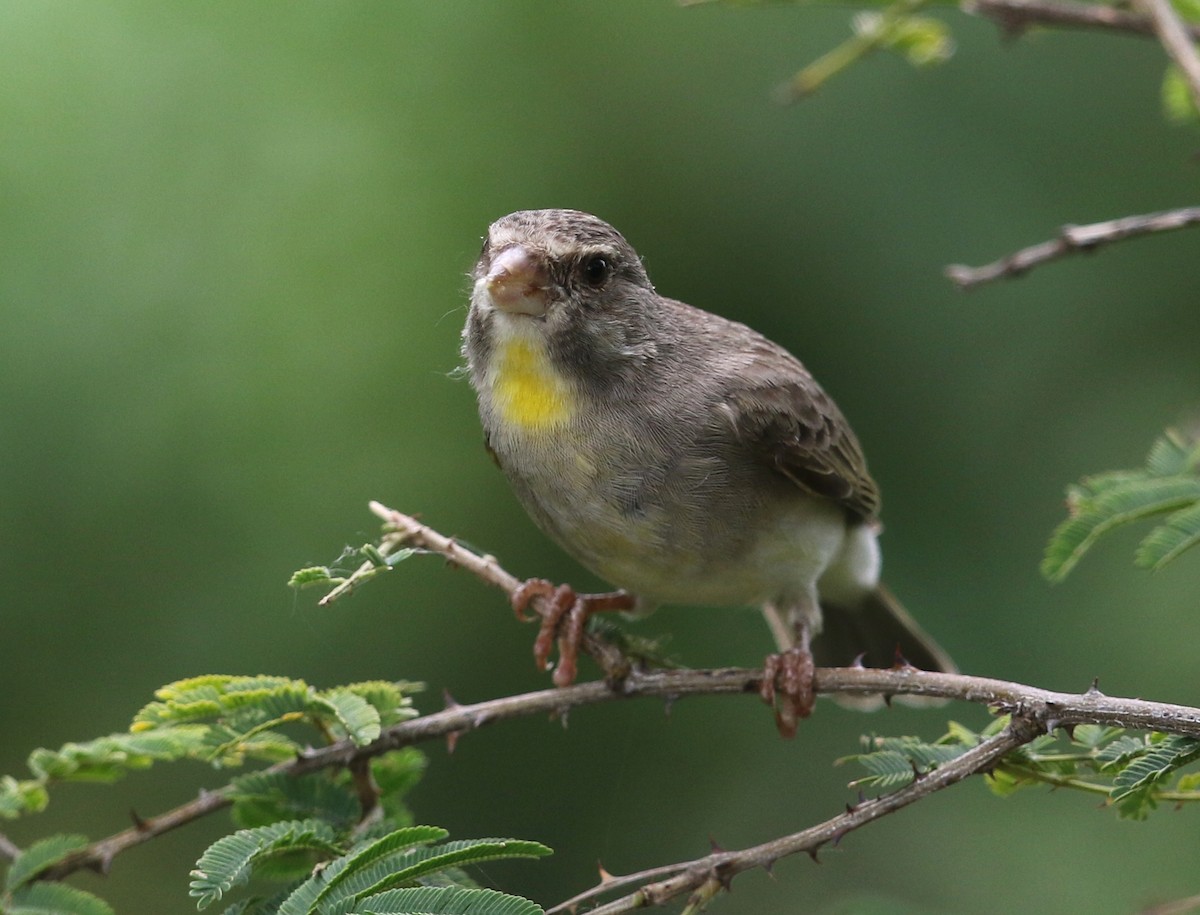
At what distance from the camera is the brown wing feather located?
4281mm

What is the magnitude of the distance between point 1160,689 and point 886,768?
111 inches

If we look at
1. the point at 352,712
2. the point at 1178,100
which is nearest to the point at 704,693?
the point at 352,712

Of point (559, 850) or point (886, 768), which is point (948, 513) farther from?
point (886, 768)

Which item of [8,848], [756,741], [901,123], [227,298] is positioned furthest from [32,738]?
[901,123]

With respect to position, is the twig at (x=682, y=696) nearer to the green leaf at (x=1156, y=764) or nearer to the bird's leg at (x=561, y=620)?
the green leaf at (x=1156, y=764)

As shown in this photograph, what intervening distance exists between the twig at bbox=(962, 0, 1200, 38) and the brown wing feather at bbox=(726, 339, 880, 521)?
1.31 m

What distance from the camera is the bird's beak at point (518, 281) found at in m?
3.78

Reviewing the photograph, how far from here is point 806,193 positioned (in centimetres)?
615

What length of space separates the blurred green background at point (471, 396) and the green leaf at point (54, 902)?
2.60 m

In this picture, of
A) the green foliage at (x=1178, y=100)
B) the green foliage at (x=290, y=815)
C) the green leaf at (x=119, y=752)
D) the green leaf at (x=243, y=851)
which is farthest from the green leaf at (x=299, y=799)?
the green foliage at (x=1178, y=100)

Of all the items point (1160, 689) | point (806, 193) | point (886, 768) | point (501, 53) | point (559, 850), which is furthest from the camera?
point (501, 53)

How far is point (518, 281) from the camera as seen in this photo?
3.79 metres

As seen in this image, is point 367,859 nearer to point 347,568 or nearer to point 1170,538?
point 347,568

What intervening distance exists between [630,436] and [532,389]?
325mm
